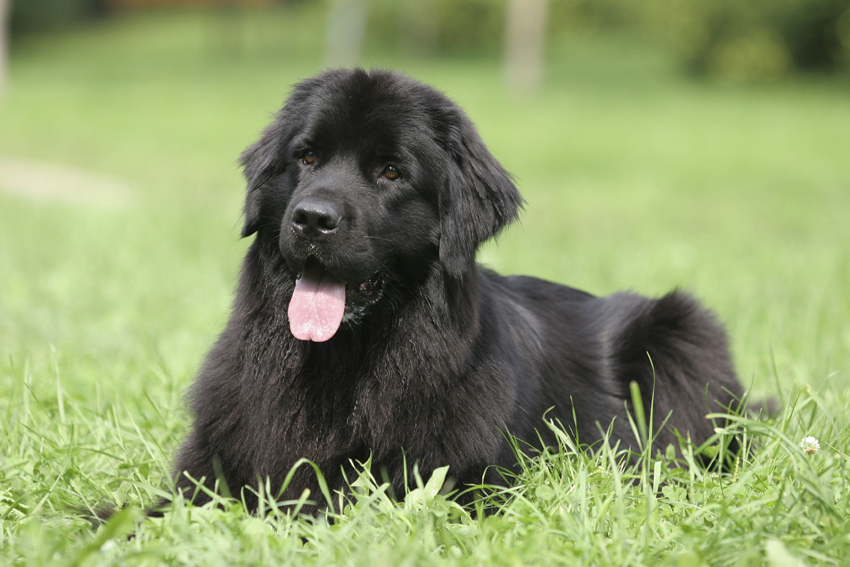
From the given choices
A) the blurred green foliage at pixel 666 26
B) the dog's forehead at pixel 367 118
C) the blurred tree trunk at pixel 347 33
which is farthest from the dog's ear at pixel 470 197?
the blurred tree trunk at pixel 347 33

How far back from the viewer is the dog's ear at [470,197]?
327 cm

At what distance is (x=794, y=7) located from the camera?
32125mm

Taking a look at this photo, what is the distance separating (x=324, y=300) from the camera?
3152mm

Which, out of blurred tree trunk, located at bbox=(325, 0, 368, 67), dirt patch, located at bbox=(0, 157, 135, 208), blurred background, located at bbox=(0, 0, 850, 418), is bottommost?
dirt patch, located at bbox=(0, 157, 135, 208)

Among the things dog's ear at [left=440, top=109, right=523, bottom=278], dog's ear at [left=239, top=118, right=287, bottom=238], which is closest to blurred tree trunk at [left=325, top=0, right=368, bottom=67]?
dog's ear at [left=239, top=118, right=287, bottom=238]

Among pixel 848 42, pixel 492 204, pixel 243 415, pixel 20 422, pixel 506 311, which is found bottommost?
pixel 20 422

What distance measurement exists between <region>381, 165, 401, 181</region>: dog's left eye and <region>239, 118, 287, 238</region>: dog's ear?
46 cm

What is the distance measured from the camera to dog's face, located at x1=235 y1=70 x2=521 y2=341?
312cm

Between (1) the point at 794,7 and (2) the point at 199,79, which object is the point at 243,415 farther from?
(1) the point at 794,7

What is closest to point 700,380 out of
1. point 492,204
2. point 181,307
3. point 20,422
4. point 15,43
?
point 492,204

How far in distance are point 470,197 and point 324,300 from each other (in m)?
0.74

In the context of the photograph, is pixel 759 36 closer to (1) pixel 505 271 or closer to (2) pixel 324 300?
(1) pixel 505 271

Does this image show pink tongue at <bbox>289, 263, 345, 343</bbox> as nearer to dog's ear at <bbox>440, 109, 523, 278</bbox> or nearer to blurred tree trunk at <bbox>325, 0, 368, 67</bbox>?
dog's ear at <bbox>440, 109, 523, 278</bbox>

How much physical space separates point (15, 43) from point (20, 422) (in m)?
47.7
